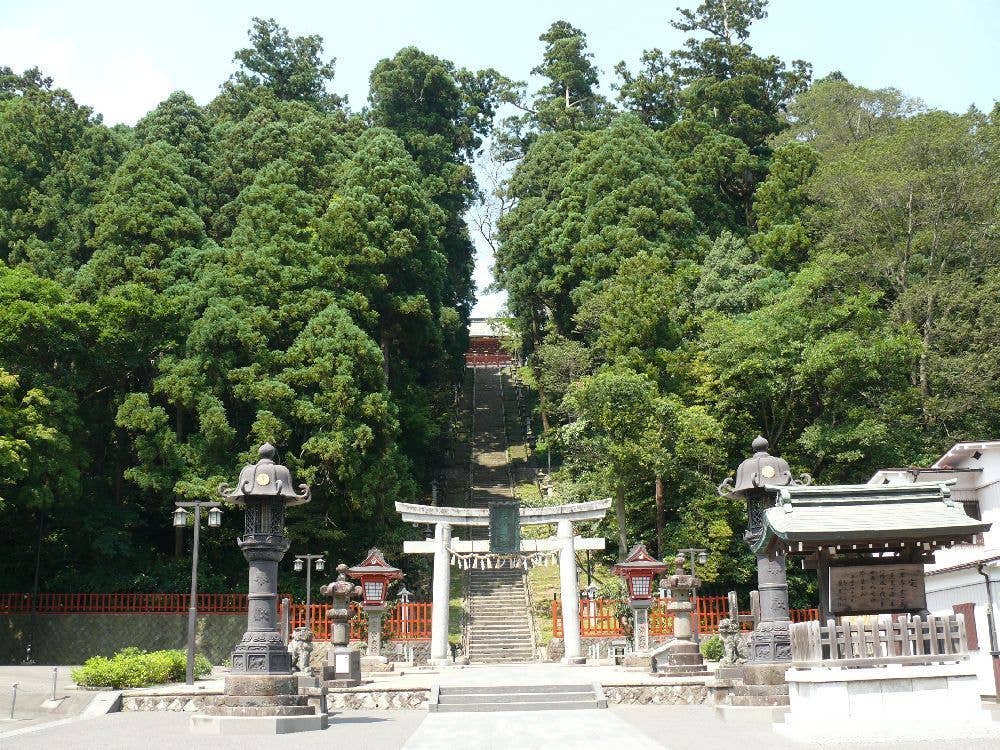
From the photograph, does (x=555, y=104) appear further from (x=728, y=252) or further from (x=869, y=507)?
(x=869, y=507)

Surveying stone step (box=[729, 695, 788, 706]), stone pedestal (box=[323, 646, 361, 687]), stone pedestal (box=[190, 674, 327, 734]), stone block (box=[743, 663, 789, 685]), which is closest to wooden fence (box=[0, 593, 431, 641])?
stone pedestal (box=[323, 646, 361, 687])

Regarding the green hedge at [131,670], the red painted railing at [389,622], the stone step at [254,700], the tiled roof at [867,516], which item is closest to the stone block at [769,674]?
the tiled roof at [867,516]

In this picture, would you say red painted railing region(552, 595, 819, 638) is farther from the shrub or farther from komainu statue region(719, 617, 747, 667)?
komainu statue region(719, 617, 747, 667)

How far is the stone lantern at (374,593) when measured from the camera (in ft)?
79.8

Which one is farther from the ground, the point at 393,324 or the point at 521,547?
the point at 393,324

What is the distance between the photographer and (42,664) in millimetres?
26031

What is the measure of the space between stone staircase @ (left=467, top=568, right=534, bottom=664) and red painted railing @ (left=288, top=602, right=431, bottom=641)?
1.60m

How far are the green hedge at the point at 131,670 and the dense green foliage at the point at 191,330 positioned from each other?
5896 mm

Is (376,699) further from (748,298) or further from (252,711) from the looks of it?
(748,298)

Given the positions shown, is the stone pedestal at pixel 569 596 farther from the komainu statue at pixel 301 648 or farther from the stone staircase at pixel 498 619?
the komainu statue at pixel 301 648

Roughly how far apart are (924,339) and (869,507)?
65.5ft

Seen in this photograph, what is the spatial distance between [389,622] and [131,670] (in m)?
9.47

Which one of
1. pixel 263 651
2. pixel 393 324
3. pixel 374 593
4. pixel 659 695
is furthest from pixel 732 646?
pixel 393 324

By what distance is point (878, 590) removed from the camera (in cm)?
1357
